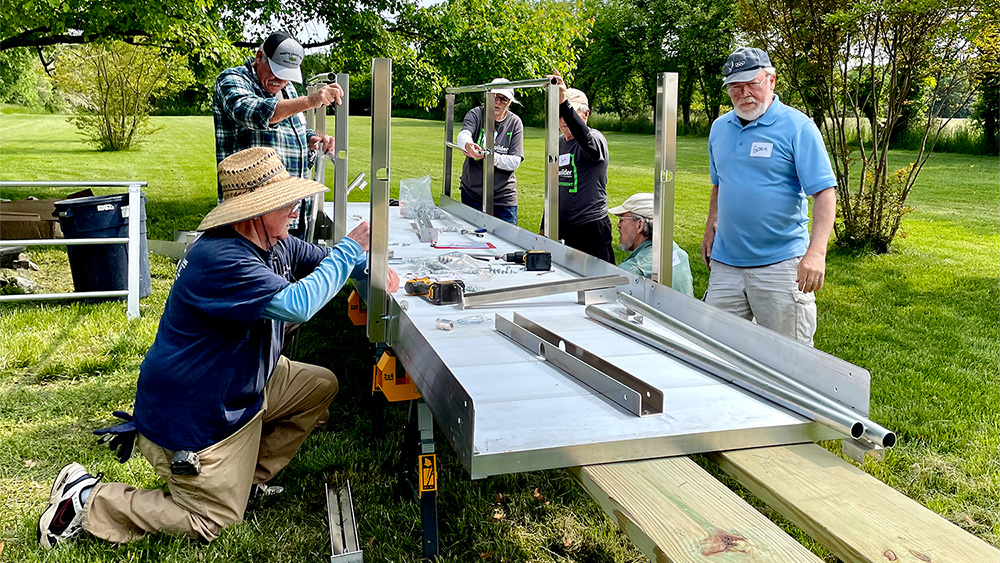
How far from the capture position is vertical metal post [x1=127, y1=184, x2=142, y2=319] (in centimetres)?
656

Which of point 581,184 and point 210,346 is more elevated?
point 581,184

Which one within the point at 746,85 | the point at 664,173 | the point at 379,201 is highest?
the point at 746,85

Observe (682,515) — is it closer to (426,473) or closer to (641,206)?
(426,473)

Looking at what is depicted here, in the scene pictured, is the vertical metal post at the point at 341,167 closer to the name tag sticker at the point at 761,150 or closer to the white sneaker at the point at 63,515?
the white sneaker at the point at 63,515

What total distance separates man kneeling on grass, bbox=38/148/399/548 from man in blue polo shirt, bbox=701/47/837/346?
1.92 meters

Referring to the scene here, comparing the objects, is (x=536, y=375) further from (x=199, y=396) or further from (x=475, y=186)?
(x=475, y=186)

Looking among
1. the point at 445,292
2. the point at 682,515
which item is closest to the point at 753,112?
the point at 445,292

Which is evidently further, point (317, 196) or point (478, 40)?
point (478, 40)

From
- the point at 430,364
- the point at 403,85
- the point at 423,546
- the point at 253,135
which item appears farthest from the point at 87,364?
the point at 403,85

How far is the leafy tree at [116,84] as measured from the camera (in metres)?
19.9

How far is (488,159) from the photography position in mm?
6477

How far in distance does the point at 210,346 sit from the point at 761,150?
2608mm

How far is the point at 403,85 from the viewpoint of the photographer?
1165 centimetres

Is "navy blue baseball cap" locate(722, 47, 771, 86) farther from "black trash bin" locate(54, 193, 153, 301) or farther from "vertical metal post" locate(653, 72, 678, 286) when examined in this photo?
"black trash bin" locate(54, 193, 153, 301)
